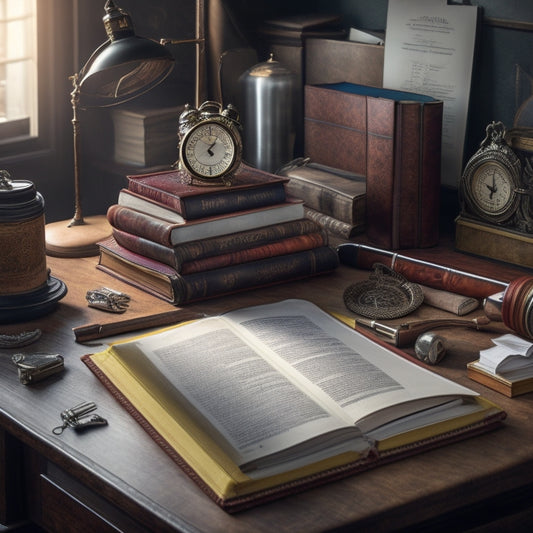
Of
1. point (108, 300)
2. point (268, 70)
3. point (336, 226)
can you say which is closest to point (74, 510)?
point (108, 300)

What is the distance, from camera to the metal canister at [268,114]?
93.1 inches

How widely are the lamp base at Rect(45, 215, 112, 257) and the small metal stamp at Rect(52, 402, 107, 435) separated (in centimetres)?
75

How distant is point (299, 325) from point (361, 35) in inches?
42.8

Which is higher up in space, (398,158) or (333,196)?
(398,158)

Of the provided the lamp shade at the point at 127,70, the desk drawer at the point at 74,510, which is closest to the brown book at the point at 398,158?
the lamp shade at the point at 127,70

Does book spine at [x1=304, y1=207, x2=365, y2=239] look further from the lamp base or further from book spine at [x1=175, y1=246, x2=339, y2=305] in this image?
the lamp base

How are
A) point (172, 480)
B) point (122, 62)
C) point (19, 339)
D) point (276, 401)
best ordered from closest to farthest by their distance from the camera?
point (172, 480) < point (276, 401) < point (19, 339) < point (122, 62)

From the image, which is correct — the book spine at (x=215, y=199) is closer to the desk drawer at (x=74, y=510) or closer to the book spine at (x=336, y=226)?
the book spine at (x=336, y=226)

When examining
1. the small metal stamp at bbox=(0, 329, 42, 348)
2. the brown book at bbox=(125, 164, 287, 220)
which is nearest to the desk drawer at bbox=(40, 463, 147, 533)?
the small metal stamp at bbox=(0, 329, 42, 348)

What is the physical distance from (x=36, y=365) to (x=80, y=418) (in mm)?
177

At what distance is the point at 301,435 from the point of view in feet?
4.03

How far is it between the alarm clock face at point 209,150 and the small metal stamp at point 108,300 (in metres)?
0.30

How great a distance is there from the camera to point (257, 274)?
6.09 feet

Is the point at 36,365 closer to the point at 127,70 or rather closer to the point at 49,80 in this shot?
the point at 127,70
